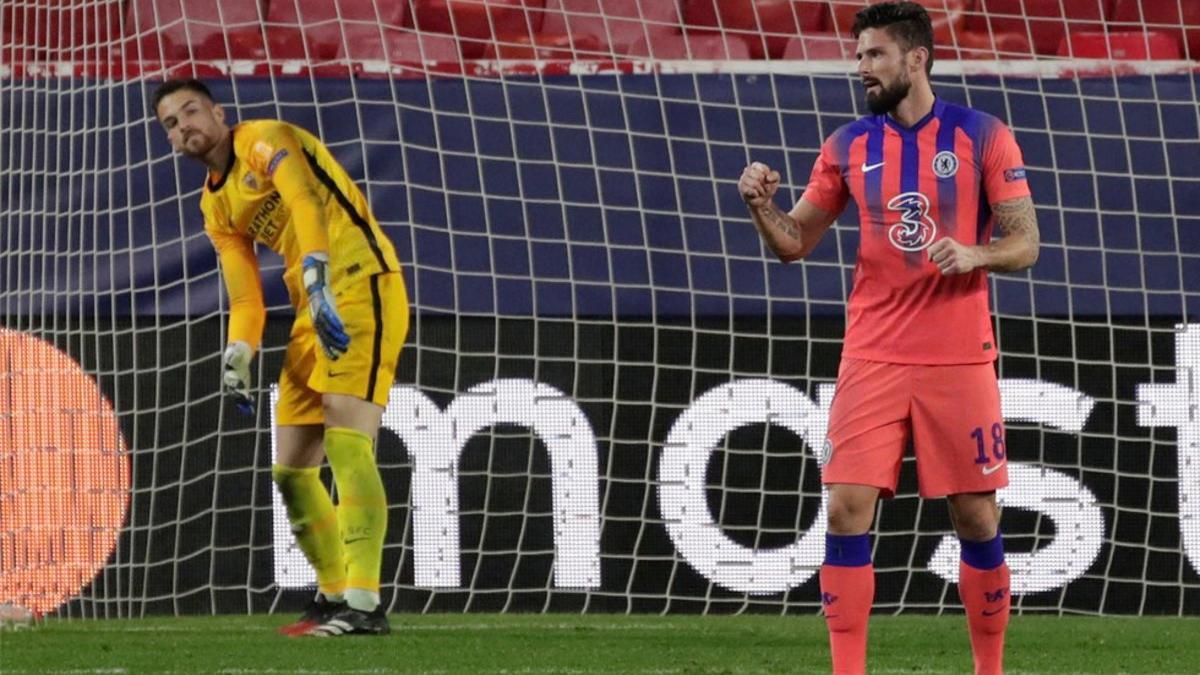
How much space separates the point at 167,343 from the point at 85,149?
28.3 inches

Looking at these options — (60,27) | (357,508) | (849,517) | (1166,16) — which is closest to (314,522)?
(357,508)

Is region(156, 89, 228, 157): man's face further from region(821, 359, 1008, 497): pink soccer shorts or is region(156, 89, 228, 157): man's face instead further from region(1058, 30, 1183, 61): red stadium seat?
Answer: region(1058, 30, 1183, 61): red stadium seat

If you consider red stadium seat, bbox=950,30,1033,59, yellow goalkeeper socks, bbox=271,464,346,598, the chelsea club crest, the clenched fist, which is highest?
red stadium seat, bbox=950,30,1033,59

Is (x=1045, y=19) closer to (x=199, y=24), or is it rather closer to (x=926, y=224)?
(x=199, y=24)

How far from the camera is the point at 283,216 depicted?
5926mm

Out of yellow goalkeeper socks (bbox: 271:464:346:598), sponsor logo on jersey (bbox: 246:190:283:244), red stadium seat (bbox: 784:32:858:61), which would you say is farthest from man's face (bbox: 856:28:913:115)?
red stadium seat (bbox: 784:32:858:61)

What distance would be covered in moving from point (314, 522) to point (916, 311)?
7.62 feet

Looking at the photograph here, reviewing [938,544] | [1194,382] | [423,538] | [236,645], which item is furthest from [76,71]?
[1194,382]

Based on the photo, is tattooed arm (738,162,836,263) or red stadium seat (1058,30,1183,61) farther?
red stadium seat (1058,30,1183,61)

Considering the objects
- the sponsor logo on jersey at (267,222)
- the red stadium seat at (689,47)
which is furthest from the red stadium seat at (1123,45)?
the sponsor logo on jersey at (267,222)

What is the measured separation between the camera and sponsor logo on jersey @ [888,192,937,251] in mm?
4254

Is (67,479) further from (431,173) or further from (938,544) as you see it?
(938,544)

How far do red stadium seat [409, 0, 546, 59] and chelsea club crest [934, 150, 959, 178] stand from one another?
3563 mm

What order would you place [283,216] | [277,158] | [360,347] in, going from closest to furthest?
[277,158]
[360,347]
[283,216]
